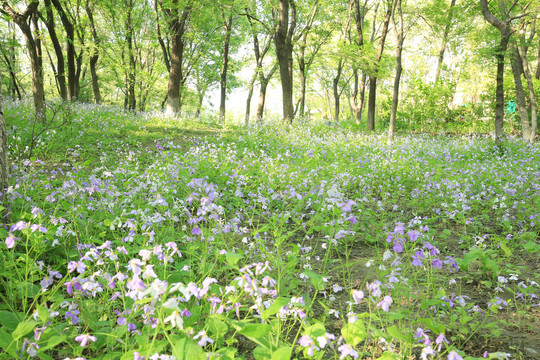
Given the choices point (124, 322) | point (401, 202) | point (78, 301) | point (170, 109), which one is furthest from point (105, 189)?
point (170, 109)

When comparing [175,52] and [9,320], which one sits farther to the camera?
[175,52]

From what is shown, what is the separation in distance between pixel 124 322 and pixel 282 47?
12.7 metres

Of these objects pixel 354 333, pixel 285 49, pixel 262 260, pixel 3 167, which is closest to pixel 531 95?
pixel 285 49

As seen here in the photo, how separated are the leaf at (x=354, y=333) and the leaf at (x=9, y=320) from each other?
61.8 inches

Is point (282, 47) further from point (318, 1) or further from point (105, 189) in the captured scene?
point (105, 189)

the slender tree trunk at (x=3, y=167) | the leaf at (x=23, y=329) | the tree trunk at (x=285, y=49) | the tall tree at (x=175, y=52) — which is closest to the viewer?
the leaf at (x=23, y=329)

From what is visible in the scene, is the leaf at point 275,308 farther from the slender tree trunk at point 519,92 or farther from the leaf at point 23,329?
the slender tree trunk at point 519,92

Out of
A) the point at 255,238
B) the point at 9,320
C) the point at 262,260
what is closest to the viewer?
the point at 9,320

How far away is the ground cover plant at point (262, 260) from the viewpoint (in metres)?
1.47

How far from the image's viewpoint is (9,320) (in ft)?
5.16

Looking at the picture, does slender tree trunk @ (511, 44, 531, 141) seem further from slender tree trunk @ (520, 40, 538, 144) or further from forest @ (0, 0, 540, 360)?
slender tree trunk @ (520, 40, 538, 144)

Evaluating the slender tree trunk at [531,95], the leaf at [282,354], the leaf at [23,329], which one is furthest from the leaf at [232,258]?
the slender tree trunk at [531,95]

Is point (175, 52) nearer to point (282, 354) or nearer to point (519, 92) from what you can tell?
point (519, 92)

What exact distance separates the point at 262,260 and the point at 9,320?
1.65 metres
